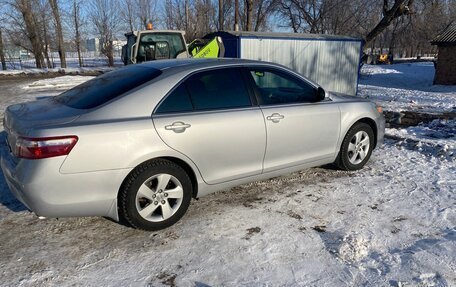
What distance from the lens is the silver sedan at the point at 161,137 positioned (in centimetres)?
295

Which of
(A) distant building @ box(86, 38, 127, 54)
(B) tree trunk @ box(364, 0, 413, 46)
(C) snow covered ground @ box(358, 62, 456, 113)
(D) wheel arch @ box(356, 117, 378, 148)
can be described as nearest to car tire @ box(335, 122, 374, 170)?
(D) wheel arch @ box(356, 117, 378, 148)

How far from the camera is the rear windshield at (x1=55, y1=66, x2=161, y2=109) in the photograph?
336cm

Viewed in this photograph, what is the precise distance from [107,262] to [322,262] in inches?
69.1

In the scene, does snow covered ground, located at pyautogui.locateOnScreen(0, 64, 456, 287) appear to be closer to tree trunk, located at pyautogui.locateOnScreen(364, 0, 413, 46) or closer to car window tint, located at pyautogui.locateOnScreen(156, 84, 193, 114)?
car window tint, located at pyautogui.locateOnScreen(156, 84, 193, 114)

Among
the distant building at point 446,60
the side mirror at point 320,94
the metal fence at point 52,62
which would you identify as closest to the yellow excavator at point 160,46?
the side mirror at point 320,94

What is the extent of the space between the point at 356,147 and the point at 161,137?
292cm

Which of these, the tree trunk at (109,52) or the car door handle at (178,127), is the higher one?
the tree trunk at (109,52)

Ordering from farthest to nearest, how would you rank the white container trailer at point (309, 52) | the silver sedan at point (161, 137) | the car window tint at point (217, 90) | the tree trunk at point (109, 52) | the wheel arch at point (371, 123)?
the tree trunk at point (109, 52) → the white container trailer at point (309, 52) → the wheel arch at point (371, 123) → the car window tint at point (217, 90) → the silver sedan at point (161, 137)

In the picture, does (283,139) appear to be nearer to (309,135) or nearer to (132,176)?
(309,135)

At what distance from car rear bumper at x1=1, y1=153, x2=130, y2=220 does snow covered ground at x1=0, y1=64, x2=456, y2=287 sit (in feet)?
1.29

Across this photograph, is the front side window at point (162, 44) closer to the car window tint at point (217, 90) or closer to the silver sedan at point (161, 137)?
the silver sedan at point (161, 137)

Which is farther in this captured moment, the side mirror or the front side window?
the front side window

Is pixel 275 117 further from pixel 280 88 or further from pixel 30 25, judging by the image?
pixel 30 25

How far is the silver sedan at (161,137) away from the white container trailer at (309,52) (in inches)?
251
